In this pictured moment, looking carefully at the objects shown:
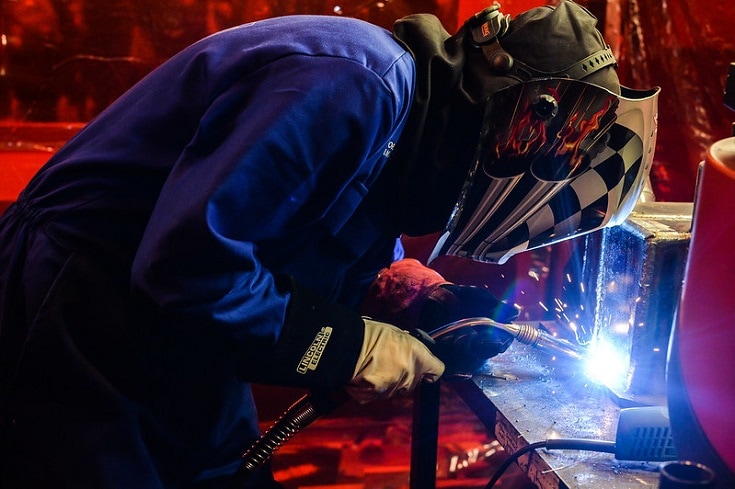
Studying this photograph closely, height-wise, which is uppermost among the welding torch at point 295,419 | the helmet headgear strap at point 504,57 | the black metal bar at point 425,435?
the helmet headgear strap at point 504,57

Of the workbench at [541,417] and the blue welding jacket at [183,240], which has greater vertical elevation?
the blue welding jacket at [183,240]

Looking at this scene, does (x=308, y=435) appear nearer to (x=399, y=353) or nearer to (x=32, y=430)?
(x=399, y=353)

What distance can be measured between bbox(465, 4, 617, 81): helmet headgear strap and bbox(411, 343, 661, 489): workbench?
2.21ft

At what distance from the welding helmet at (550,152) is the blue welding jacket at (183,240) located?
0.20 metres

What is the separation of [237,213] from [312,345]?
35cm

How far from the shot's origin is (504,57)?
4.26ft

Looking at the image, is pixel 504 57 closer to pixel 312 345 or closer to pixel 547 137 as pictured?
pixel 547 137

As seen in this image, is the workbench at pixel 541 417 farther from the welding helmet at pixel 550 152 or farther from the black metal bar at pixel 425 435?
the welding helmet at pixel 550 152

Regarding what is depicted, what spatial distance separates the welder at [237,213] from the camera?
113 cm

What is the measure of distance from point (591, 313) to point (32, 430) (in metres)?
→ 1.22

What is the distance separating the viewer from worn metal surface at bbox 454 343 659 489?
1195 millimetres

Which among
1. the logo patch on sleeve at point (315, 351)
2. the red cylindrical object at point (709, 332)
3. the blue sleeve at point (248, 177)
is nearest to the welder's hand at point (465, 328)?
the logo patch on sleeve at point (315, 351)

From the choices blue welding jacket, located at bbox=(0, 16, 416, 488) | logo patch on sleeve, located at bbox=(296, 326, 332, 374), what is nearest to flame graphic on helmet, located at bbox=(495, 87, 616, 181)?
blue welding jacket, located at bbox=(0, 16, 416, 488)

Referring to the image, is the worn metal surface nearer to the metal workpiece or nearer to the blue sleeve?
the metal workpiece
